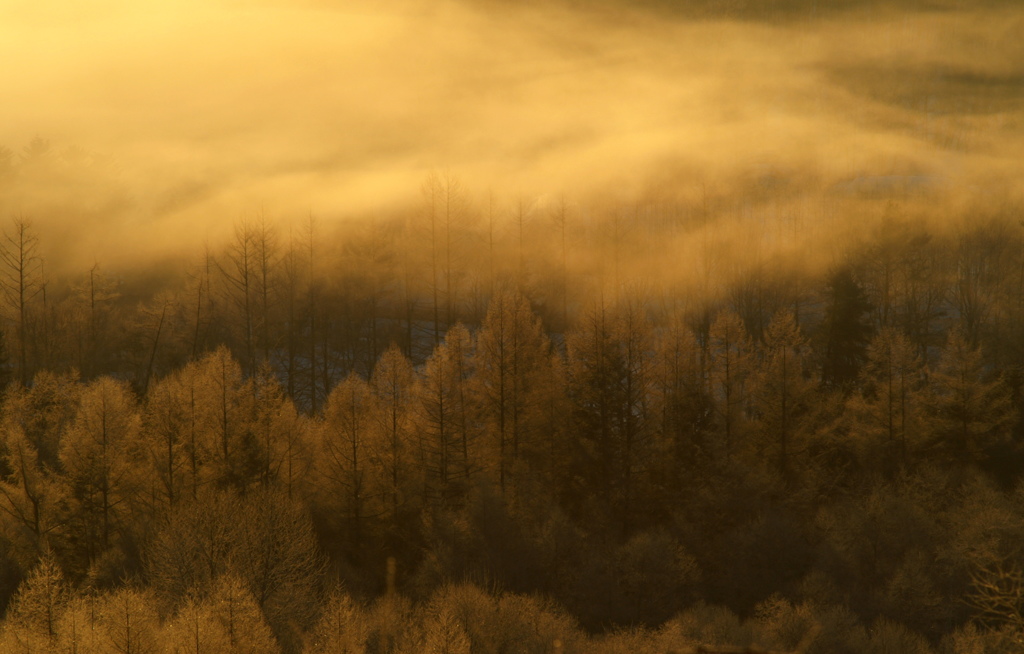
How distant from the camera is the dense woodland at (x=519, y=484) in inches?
1686

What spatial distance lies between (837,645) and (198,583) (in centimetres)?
3112

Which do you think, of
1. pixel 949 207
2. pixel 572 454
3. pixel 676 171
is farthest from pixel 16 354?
pixel 949 207

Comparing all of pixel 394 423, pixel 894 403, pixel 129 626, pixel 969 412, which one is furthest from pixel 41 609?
pixel 969 412

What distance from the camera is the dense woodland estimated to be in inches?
1686

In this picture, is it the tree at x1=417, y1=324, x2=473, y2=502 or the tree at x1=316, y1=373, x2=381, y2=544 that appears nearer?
the tree at x1=316, y1=373, x2=381, y2=544

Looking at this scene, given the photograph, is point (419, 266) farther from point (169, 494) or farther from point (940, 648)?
point (940, 648)

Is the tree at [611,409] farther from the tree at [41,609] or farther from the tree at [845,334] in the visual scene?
the tree at [41,609]

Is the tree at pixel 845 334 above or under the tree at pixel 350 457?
above

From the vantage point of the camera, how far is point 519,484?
183 feet

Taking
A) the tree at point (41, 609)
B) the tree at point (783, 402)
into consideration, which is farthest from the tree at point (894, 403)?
the tree at point (41, 609)

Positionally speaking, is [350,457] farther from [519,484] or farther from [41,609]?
[41,609]

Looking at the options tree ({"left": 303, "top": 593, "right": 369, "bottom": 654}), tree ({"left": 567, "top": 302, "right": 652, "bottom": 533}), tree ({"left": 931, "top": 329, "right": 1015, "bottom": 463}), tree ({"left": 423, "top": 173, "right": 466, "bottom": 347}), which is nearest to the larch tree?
tree ({"left": 423, "top": 173, "right": 466, "bottom": 347})

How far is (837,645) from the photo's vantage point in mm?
42531

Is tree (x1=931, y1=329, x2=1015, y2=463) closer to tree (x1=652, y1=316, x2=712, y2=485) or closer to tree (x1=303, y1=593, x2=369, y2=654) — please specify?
tree (x1=652, y1=316, x2=712, y2=485)
